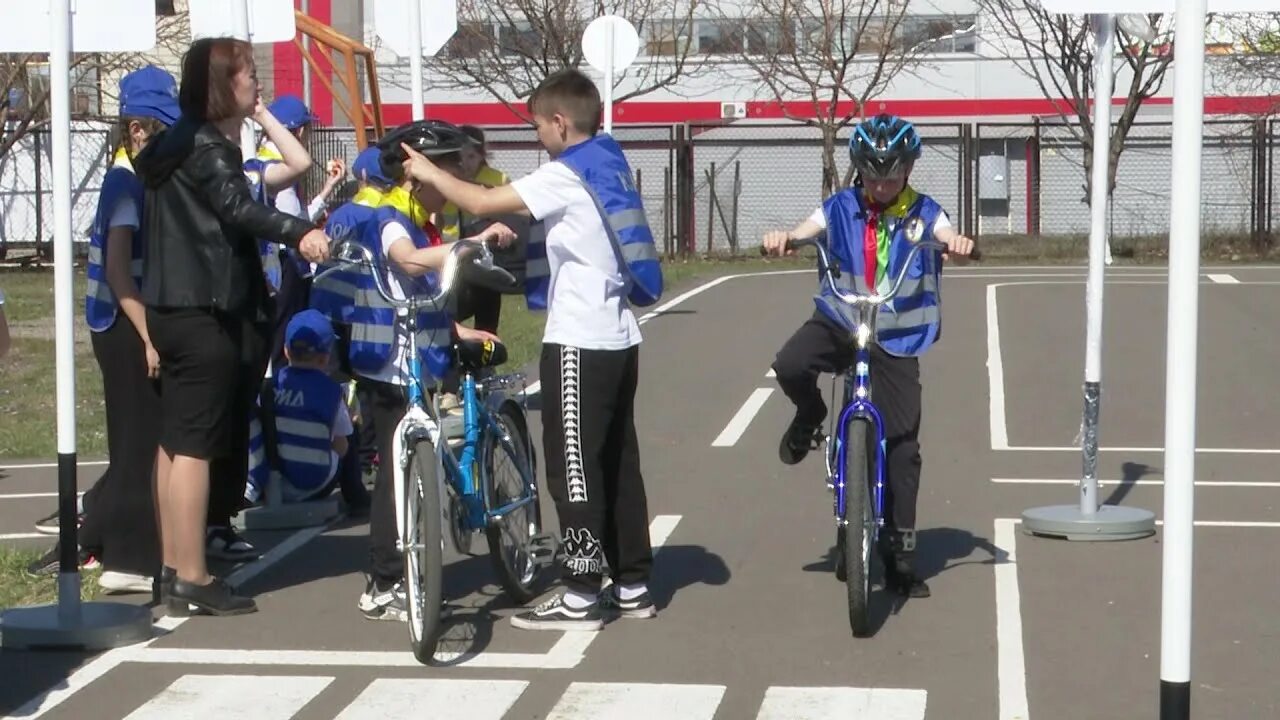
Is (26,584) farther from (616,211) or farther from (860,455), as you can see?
(860,455)

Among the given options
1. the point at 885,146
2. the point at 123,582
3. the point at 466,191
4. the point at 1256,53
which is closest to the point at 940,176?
the point at 1256,53

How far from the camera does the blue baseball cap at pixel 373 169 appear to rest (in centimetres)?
718

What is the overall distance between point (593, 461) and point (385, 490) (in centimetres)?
81

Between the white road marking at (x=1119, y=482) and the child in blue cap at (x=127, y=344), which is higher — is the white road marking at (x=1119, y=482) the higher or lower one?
the lower one

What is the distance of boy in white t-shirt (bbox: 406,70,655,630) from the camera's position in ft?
22.5

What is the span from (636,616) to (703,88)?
36.5 m

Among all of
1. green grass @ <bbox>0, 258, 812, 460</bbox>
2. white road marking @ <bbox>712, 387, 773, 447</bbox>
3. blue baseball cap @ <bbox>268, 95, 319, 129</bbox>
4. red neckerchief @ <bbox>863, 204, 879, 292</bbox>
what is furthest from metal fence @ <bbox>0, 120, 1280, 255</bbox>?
red neckerchief @ <bbox>863, 204, 879, 292</bbox>

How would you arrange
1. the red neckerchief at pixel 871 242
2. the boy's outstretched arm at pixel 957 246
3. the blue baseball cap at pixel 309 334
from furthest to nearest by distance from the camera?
1. the blue baseball cap at pixel 309 334
2. the red neckerchief at pixel 871 242
3. the boy's outstretched arm at pixel 957 246

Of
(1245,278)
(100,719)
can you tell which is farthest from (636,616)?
(1245,278)

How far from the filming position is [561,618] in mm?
7203

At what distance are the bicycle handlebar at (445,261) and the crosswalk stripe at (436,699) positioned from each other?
133 cm

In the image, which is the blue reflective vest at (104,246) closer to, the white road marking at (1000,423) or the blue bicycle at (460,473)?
the blue bicycle at (460,473)

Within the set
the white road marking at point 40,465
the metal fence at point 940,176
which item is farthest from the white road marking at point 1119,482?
the metal fence at point 940,176

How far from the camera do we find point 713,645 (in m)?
6.91
